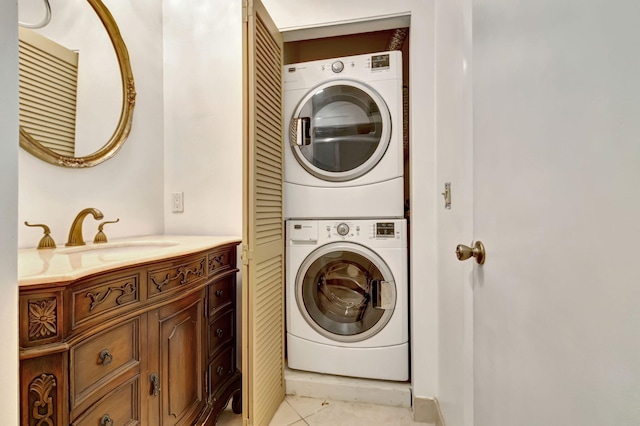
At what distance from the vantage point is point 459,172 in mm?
1122

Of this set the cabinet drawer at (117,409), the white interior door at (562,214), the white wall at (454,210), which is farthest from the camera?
the white wall at (454,210)

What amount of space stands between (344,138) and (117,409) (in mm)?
1528

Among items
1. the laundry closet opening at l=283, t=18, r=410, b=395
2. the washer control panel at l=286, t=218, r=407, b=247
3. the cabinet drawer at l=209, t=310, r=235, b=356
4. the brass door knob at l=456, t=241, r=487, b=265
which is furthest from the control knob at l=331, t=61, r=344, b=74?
the cabinet drawer at l=209, t=310, r=235, b=356

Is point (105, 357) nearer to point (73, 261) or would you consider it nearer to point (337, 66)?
point (73, 261)

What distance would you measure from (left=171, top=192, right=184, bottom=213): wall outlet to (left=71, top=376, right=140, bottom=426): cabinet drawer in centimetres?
114

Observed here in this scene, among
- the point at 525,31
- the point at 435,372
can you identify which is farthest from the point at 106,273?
the point at 435,372

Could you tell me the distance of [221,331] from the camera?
152 cm

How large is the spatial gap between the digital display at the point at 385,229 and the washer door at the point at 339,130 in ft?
1.03

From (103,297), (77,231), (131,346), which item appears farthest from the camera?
(77,231)

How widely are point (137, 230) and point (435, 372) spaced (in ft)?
5.84

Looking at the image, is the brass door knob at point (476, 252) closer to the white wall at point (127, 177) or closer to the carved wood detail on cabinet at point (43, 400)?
the carved wood detail on cabinet at point (43, 400)

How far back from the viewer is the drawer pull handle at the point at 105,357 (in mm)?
844

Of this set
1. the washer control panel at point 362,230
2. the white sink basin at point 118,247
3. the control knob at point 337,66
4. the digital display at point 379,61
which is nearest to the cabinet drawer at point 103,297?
the white sink basin at point 118,247

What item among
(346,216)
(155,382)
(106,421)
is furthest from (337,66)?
(106,421)
